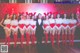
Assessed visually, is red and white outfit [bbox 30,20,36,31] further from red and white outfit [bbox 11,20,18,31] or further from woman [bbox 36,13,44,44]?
red and white outfit [bbox 11,20,18,31]

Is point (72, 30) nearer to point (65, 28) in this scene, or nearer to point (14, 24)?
point (65, 28)

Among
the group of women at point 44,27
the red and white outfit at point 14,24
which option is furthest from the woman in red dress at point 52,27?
the red and white outfit at point 14,24

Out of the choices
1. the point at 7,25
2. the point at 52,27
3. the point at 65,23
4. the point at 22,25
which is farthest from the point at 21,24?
the point at 65,23

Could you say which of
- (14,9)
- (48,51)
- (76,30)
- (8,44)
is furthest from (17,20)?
(76,30)

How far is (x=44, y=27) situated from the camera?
1763 mm

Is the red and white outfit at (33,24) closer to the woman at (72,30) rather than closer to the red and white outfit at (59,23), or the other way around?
the red and white outfit at (59,23)

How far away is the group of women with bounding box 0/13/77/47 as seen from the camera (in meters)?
1.74

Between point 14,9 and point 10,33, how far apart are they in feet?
0.69

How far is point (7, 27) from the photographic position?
68.4 inches

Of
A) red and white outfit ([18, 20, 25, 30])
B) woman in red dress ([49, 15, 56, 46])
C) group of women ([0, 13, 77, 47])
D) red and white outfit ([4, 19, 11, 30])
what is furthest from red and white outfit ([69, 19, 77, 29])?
red and white outfit ([4, 19, 11, 30])

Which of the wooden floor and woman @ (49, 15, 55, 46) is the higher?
woman @ (49, 15, 55, 46)

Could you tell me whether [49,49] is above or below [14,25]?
below

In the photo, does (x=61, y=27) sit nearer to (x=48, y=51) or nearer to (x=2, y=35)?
(x=48, y=51)

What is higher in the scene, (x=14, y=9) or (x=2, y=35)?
(x=14, y=9)
